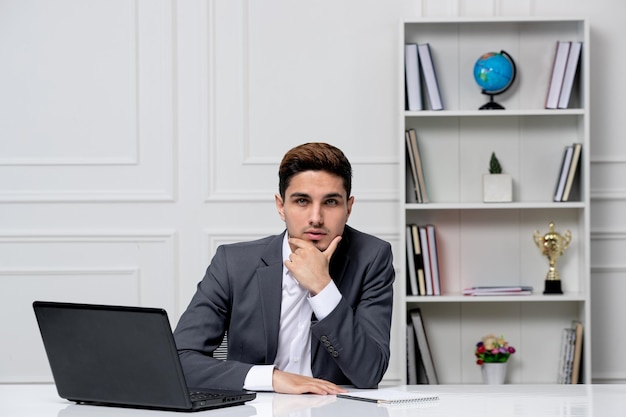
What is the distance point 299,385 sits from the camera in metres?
1.94

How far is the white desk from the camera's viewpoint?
1.71 m

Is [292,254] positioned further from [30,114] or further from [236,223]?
[30,114]

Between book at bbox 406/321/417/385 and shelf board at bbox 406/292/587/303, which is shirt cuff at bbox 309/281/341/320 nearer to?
shelf board at bbox 406/292/587/303

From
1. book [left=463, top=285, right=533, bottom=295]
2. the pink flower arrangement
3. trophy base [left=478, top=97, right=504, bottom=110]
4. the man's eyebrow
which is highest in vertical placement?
trophy base [left=478, top=97, right=504, bottom=110]

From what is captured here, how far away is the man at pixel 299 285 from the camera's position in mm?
2225

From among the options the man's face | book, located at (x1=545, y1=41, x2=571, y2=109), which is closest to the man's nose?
the man's face

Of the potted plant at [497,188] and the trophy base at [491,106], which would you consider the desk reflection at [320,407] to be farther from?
the trophy base at [491,106]

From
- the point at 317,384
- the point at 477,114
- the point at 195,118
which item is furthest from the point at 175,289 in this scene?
the point at 317,384

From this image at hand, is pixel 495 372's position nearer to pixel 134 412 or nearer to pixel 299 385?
pixel 299 385

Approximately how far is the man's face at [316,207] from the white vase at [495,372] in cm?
198

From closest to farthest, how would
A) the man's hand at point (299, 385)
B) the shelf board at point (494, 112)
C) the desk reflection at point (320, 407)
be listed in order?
1. the desk reflection at point (320, 407)
2. the man's hand at point (299, 385)
3. the shelf board at point (494, 112)

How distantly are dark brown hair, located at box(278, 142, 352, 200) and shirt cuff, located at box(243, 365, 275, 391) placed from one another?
21.3 inches

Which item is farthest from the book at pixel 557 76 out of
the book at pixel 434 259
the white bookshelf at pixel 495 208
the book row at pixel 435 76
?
the book at pixel 434 259

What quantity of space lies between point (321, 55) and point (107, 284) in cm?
146
